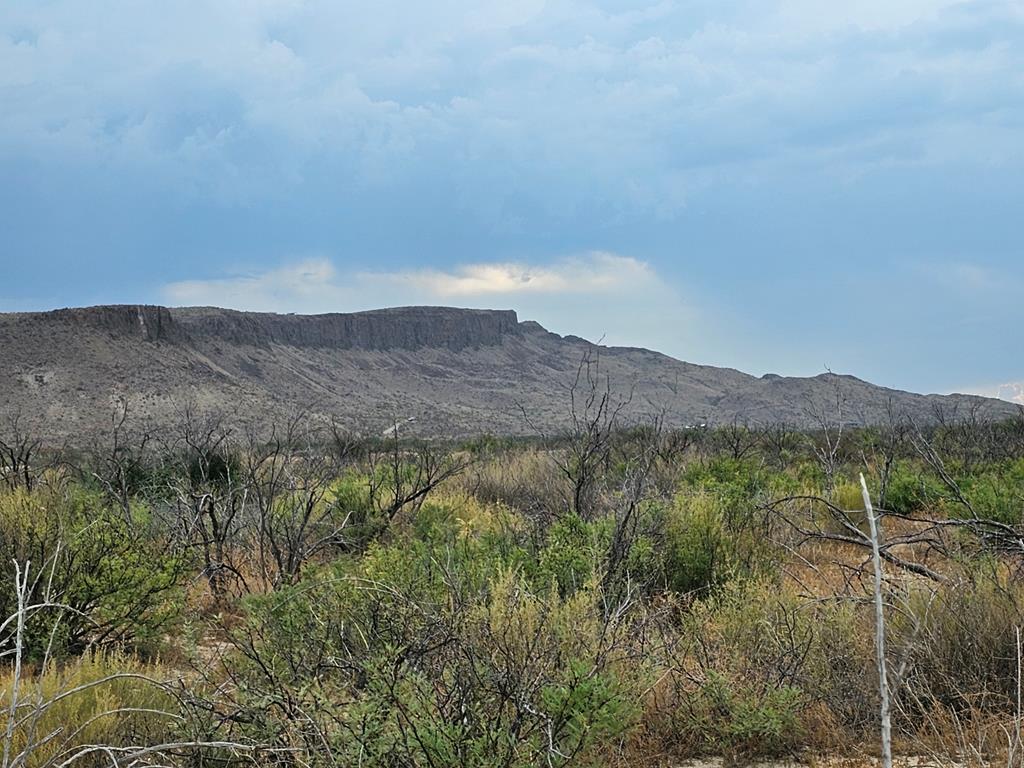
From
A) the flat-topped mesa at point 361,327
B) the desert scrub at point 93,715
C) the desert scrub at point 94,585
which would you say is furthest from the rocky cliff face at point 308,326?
the desert scrub at point 93,715

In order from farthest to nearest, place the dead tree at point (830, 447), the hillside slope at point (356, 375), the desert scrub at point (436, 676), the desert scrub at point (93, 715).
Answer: the hillside slope at point (356, 375), the dead tree at point (830, 447), the desert scrub at point (93, 715), the desert scrub at point (436, 676)

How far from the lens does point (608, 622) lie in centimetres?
456

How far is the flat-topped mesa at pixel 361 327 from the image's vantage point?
8538 cm

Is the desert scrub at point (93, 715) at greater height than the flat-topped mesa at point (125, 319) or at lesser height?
lesser

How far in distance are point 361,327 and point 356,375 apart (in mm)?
12018

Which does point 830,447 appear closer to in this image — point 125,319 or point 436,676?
point 436,676

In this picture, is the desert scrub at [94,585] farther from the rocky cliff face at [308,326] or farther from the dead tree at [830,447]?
the rocky cliff face at [308,326]

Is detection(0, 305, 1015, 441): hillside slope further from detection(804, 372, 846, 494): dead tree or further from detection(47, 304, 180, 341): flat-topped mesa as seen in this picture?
detection(804, 372, 846, 494): dead tree

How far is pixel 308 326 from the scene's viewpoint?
317 feet

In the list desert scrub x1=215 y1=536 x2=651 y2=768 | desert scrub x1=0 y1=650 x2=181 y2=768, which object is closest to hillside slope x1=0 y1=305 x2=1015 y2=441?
desert scrub x1=215 y1=536 x2=651 y2=768

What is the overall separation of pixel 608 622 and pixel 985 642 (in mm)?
2064

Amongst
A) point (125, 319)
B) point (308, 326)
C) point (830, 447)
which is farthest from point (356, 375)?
point (830, 447)

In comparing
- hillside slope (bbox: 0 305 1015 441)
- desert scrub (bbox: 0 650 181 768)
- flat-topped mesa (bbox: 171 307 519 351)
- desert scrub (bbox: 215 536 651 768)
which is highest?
flat-topped mesa (bbox: 171 307 519 351)

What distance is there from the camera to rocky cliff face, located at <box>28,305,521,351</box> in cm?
7081
